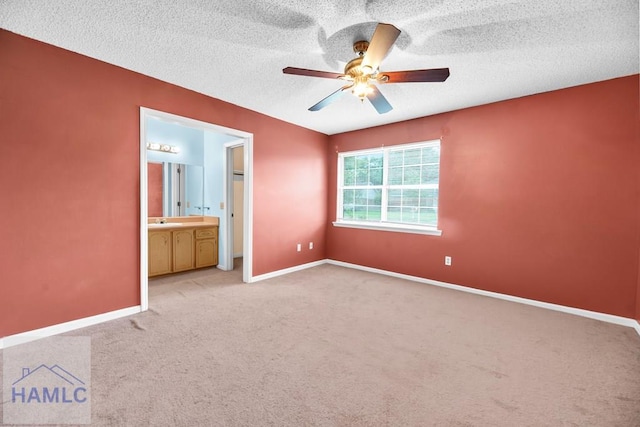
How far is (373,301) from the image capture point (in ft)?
10.4

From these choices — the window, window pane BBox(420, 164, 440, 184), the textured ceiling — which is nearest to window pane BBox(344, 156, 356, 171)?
the window

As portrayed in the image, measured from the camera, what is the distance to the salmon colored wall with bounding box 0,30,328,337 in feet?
6.86

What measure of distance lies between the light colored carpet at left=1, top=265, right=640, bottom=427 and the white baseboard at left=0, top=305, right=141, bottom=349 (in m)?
0.12

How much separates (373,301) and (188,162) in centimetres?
403

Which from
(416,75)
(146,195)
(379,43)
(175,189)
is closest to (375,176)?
(416,75)

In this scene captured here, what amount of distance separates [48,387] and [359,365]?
6.48 feet

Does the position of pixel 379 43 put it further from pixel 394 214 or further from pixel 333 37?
pixel 394 214

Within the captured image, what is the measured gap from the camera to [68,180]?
2.32 metres

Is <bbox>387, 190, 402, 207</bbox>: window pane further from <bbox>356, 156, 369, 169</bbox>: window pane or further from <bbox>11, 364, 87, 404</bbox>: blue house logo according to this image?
<bbox>11, 364, 87, 404</bbox>: blue house logo

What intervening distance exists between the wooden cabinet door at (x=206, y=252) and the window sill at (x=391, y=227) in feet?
7.19

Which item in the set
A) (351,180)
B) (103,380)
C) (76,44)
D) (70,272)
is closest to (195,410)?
(103,380)

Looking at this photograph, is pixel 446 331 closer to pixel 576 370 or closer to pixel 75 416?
pixel 576 370

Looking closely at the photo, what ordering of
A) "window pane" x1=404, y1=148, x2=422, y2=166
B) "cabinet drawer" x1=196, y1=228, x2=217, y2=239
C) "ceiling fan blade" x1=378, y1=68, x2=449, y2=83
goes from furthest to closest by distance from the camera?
1. "cabinet drawer" x1=196, y1=228, x2=217, y2=239
2. "window pane" x1=404, y1=148, x2=422, y2=166
3. "ceiling fan blade" x1=378, y1=68, x2=449, y2=83

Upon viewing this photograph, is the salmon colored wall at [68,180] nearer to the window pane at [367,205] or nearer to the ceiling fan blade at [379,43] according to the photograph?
the ceiling fan blade at [379,43]
